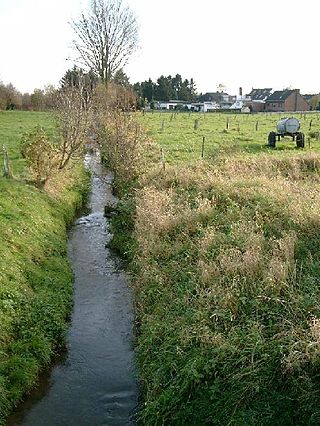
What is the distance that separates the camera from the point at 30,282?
41.7 feet

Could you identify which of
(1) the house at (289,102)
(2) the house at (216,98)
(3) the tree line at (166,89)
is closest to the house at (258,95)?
(2) the house at (216,98)

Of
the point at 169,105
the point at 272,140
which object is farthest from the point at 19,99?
the point at 272,140

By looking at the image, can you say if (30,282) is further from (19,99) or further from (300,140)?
(19,99)

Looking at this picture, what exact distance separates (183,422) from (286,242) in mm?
5002

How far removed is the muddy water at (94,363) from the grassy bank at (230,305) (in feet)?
2.03

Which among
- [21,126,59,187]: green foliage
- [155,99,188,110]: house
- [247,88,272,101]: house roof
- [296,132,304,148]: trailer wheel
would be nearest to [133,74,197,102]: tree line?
[155,99,188,110]: house

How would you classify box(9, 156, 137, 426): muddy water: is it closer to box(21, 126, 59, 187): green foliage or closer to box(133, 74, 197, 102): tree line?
box(21, 126, 59, 187): green foliage

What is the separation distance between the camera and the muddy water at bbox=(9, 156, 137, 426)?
879 centimetres

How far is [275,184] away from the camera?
1614 centimetres

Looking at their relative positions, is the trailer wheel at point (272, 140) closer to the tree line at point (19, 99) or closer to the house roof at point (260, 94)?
the tree line at point (19, 99)

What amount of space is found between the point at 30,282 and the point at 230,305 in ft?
20.0

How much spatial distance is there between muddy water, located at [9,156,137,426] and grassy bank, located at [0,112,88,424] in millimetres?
415

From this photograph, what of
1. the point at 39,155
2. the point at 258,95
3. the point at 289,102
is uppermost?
the point at 258,95

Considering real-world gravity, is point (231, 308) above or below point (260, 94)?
below
